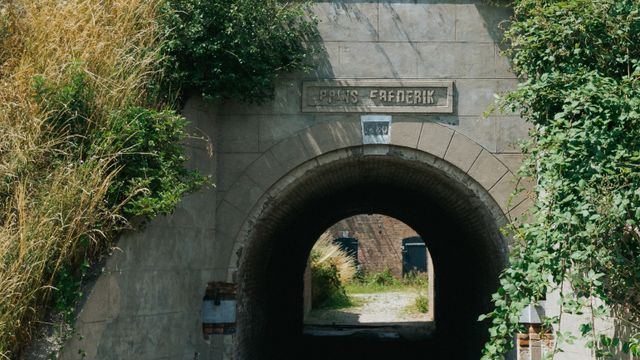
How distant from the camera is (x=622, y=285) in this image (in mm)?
6047

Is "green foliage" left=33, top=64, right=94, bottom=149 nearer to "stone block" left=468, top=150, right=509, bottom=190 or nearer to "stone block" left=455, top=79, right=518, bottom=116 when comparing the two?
"stone block" left=455, top=79, right=518, bottom=116

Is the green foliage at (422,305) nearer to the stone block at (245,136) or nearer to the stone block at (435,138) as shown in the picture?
the stone block at (435,138)

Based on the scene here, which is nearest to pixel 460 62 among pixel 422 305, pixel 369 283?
pixel 422 305

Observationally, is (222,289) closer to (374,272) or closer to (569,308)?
(569,308)

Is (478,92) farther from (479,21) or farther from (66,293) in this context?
(66,293)

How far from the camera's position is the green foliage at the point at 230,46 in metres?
8.04

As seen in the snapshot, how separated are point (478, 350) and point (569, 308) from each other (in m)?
5.20

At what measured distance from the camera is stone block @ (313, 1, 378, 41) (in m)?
8.85

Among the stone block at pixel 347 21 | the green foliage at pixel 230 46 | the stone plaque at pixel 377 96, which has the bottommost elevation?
the stone plaque at pixel 377 96

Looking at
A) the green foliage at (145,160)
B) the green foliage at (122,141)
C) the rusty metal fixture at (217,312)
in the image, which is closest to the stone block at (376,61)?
the green foliage at (145,160)

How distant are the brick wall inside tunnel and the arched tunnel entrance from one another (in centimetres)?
1758

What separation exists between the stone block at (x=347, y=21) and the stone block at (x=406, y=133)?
0.99 meters

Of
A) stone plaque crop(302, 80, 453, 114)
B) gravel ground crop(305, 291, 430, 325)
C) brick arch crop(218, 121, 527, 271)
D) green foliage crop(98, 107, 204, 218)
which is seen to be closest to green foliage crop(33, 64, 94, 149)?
green foliage crop(98, 107, 204, 218)

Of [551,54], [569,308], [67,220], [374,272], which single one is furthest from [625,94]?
[374,272]
